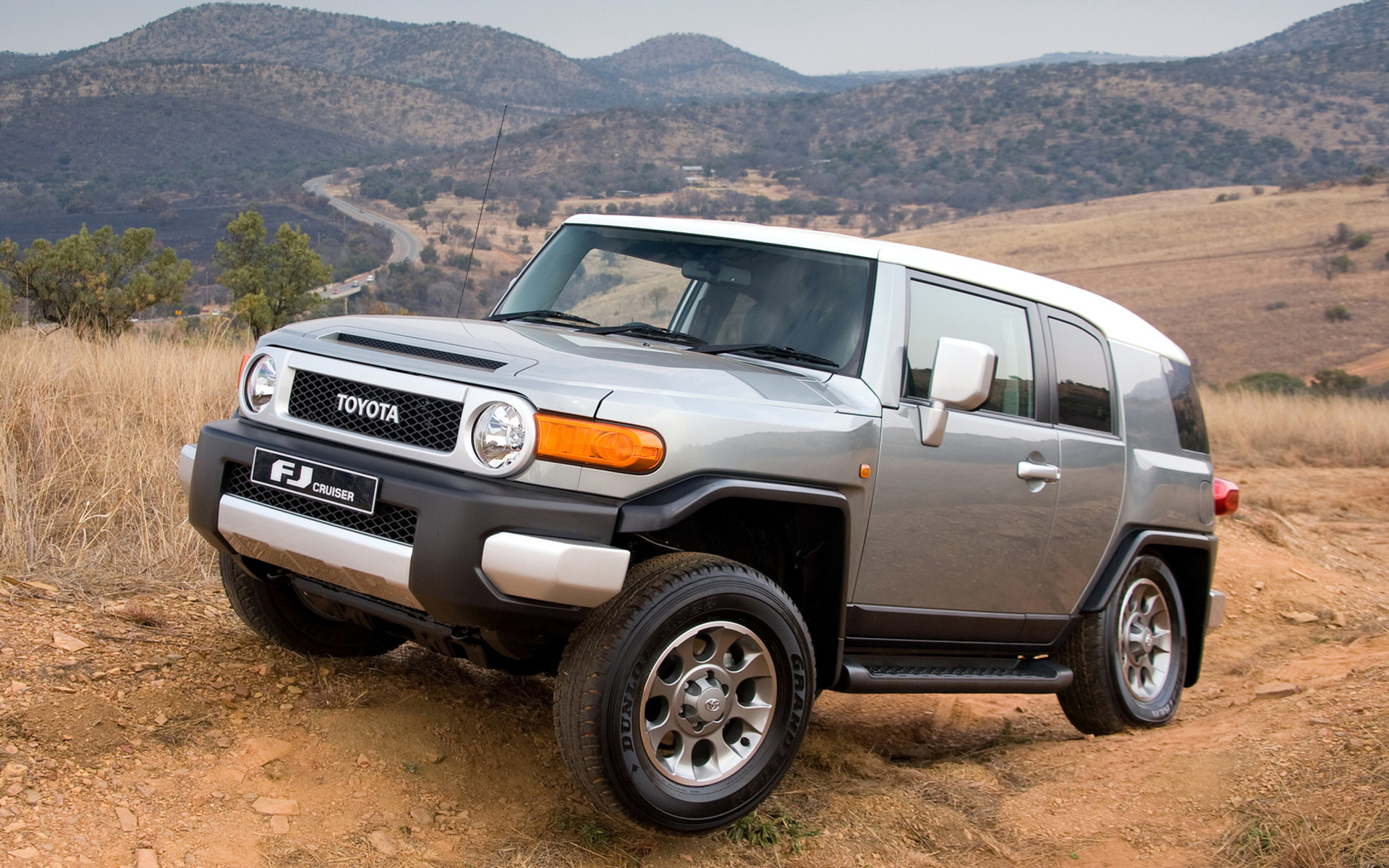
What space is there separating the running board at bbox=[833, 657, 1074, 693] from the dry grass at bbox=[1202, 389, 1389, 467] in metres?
12.2

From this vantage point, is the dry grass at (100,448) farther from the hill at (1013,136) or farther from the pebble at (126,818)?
the hill at (1013,136)

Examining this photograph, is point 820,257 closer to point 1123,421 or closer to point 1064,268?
point 1123,421

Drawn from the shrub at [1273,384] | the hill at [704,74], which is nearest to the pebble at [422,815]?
the shrub at [1273,384]

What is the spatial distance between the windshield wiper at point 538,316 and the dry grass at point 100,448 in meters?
2.27

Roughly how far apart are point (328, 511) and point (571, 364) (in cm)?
83

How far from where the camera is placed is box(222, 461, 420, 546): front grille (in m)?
3.17

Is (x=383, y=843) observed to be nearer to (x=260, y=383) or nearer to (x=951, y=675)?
(x=260, y=383)

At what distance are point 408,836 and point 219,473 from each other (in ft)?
4.11

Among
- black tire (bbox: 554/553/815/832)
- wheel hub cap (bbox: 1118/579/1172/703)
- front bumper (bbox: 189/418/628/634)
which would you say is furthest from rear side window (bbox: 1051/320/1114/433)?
front bumper (bbox: 189/418/628/634)

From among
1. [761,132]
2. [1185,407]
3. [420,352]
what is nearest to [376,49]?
[761,132]

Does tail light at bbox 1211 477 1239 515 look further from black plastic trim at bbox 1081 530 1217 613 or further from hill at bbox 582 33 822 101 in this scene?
hill at bbox 582 33 822 101

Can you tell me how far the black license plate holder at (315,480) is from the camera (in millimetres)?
3213

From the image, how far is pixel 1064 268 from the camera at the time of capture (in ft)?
168

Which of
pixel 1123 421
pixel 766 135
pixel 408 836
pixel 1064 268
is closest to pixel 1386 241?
pixel 1064 268
